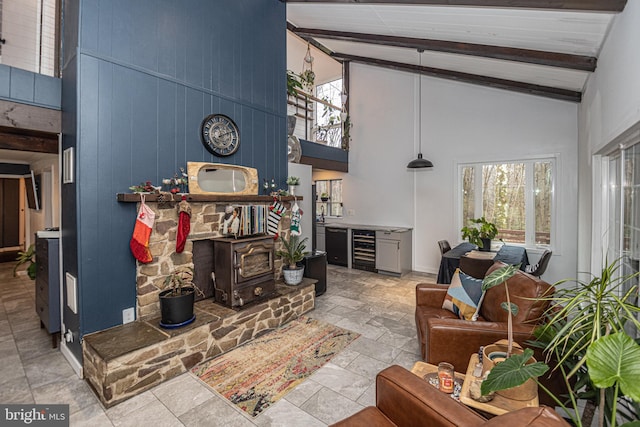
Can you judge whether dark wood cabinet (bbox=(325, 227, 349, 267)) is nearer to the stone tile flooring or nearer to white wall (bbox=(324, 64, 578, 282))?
white wall (bbox=(324, 64, 578, 282))

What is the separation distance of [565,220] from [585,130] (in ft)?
5.20

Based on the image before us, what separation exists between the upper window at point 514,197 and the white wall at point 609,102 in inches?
34.5

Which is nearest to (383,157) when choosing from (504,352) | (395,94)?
(395,94)

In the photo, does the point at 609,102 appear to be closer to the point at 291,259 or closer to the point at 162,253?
the point at 291,259

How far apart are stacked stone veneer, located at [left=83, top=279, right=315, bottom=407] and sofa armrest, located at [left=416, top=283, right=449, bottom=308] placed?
166 centimetres

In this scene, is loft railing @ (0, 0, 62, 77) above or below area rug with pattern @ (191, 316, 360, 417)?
above

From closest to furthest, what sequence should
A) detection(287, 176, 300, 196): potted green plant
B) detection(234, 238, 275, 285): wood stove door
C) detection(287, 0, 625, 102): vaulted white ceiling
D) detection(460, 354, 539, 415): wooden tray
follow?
detection(460, 354, 539, 415): wooden tray < detection(287, 0, 625, 102): vaulted white ceiling < detection(234, 238, 275, 285): wood stove door < detection(287, 176, 300, 196): potted green plant

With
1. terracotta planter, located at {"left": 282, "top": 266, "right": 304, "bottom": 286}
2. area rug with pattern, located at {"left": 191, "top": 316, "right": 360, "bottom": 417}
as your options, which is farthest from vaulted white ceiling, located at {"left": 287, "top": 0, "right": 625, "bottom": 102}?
area rug with pattern, located at {"left": 191, "top": 316, "right": 360, "bottom": 417}

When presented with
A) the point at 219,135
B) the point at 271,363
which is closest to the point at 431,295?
the point at 271,363

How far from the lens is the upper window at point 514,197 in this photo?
4.88 metres

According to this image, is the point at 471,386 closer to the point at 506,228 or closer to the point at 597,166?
the point at 597,166

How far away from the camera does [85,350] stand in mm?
2514

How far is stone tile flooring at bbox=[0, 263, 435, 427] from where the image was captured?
6.91ft

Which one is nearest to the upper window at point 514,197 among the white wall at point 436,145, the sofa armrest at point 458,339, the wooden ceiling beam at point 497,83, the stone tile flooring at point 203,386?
the white wall at point 436,145
